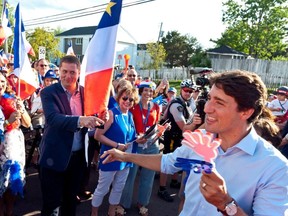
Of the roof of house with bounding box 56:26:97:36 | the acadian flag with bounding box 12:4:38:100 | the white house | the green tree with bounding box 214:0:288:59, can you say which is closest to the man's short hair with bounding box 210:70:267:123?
the acadian flag with bounding box 12:4:38:100

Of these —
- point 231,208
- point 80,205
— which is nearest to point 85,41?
point 80,205

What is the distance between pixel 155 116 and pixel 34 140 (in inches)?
90.8

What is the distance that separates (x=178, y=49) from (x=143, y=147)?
44.2 meters

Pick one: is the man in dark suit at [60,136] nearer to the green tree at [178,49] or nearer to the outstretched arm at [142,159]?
the outstretched arm at [142,159]

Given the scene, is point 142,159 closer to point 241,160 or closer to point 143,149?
point 241,160

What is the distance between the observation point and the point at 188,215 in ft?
5.74

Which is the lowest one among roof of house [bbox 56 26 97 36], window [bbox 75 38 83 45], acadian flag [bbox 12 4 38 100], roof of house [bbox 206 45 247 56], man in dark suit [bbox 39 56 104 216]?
man in dark suit [bbox 39 56 104 216]

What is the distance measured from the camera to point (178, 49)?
46.7 meters

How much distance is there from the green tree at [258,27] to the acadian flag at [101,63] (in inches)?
1241

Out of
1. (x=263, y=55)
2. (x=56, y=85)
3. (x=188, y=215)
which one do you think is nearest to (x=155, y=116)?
(x=56, y=85)

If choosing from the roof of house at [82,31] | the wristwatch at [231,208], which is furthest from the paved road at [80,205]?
the roof of house at [82,31]

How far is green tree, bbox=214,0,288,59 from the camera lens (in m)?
30.6

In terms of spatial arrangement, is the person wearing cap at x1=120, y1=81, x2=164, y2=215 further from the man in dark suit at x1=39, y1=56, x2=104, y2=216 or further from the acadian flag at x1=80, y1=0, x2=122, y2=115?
the acadian flag at x1=80, y1=0, x2=122, y2=115

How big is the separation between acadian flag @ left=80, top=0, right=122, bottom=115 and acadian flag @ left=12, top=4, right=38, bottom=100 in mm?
1222
